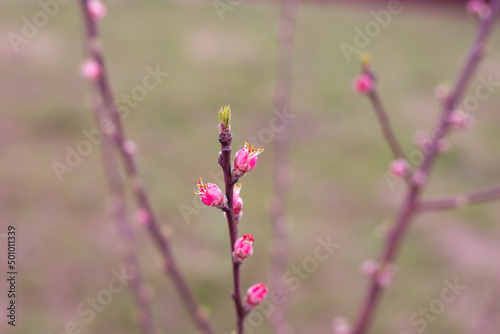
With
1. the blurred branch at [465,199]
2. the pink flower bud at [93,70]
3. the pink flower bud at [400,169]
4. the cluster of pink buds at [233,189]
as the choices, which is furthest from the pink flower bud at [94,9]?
the blurred branch at [465,199]

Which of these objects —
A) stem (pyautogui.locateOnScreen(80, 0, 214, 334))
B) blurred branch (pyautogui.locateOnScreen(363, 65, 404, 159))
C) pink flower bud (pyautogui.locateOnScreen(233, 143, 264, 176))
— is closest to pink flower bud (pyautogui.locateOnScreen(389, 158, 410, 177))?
blurred branch (pyautogui.locateOnScreen(363, 65, 404, 159))

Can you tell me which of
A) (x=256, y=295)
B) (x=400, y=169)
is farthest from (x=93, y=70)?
(x=400, y=169)

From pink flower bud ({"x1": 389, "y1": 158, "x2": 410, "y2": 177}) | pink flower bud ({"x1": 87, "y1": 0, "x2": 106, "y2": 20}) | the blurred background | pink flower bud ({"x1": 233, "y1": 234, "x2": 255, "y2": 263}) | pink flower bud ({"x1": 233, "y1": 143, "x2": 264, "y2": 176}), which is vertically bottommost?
the blurred background

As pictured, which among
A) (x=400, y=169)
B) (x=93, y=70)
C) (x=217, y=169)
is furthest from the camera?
(x=217, y=169)

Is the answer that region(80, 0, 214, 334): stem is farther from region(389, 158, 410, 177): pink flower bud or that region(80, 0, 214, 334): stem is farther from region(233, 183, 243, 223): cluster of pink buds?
region(389, 158, 410, 177): pink flower bud

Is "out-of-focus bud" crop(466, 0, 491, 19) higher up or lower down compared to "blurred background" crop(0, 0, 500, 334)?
higher up

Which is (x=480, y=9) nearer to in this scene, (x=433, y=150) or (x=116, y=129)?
(x=433, y=150)

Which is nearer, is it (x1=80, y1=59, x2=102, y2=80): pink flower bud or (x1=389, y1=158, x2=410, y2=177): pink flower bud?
(x1=80, y1=59, x2=102, y2=80): pink flower bud

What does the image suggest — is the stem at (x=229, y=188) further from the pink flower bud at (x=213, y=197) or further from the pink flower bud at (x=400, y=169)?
the pink flower bud at (x=400, y=169)

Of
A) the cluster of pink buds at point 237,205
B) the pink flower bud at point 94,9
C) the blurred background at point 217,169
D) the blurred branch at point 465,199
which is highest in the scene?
the pink flower bud at point 94,9
